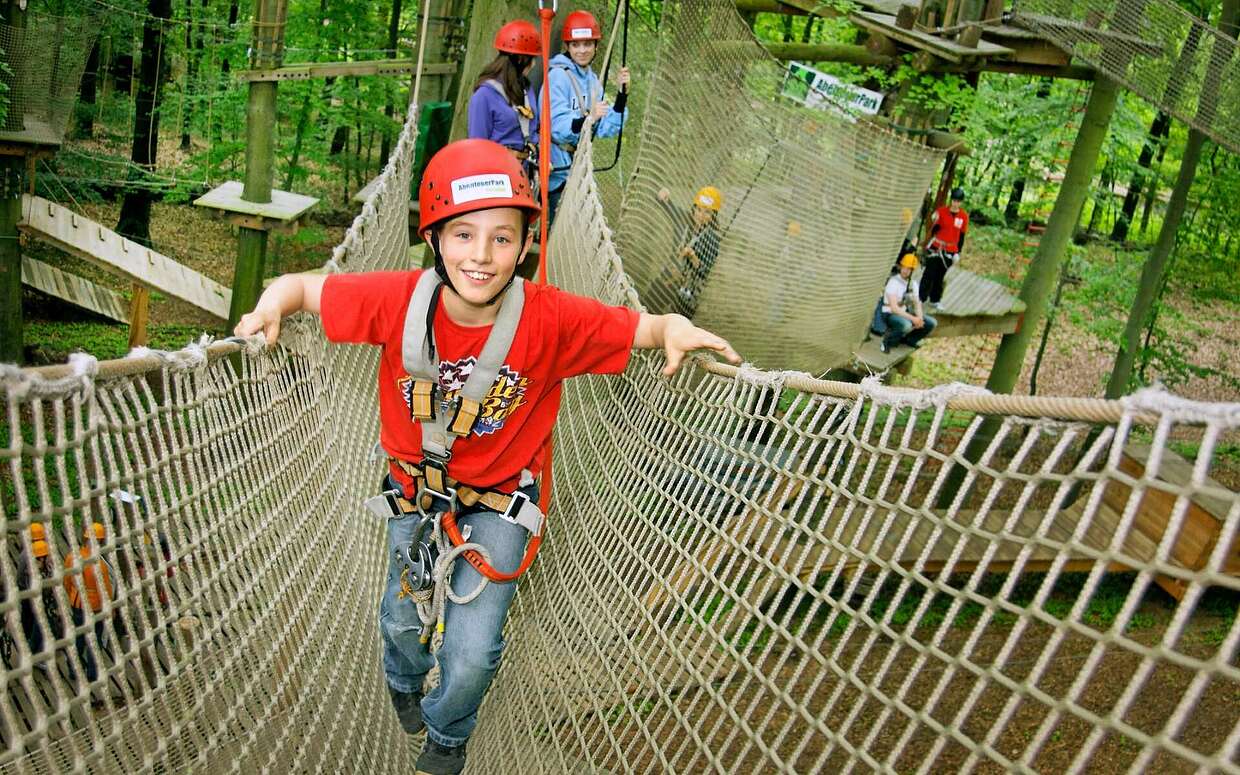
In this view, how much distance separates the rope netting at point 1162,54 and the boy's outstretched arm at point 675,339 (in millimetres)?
3941

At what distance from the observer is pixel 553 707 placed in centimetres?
218

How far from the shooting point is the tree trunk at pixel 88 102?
10688 mm

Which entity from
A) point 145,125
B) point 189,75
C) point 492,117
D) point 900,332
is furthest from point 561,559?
point 189,75

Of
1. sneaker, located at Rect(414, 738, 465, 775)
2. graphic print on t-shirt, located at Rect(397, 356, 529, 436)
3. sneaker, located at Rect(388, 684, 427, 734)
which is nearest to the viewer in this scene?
graphic print on t-shirt, located at Rect(397, 356, 529, 436)

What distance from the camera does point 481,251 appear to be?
1.79 metres

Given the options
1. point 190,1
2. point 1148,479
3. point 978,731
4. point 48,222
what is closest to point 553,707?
point 1148,479

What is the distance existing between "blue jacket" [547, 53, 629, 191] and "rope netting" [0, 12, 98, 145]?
366 centimetres

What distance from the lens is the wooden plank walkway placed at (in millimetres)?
8148

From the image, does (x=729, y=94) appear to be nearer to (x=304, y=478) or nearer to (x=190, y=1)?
(x=304, y=478)

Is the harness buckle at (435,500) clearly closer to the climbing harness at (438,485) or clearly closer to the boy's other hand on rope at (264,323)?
the climbing harness at (438,485)

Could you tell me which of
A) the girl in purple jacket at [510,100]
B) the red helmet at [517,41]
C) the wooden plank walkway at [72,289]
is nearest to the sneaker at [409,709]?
the girl in purple jacket at [510,100]

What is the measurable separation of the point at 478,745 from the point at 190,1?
1223 centimetres

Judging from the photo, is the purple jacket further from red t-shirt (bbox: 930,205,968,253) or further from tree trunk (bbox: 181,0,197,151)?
tree trunk (bbox: 181,0,197,151)

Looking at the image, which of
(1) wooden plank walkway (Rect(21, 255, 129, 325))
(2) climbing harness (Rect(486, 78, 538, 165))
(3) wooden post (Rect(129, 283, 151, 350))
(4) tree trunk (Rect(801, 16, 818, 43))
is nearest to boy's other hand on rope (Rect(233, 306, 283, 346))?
(2) climbing harness (Rect(486, 78, 538, 165))
